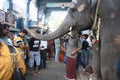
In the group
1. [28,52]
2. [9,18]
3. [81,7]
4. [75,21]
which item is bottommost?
Result: [28,52]

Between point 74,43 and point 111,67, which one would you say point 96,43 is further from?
point 74,43

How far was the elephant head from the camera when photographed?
386 centimetres

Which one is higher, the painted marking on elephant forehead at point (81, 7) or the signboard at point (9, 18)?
the signboard at point (9, 18)

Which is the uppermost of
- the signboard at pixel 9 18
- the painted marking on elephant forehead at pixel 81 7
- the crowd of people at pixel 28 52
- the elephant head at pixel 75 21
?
the signboard at pixel 9 18

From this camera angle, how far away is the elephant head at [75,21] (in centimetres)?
386

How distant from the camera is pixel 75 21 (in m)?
4.02

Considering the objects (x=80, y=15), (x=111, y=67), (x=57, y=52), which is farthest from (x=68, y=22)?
(x=57, y=52)

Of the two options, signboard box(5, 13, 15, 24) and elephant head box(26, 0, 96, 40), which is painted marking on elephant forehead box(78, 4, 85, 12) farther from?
signboard box(5, 13, 15, 24)

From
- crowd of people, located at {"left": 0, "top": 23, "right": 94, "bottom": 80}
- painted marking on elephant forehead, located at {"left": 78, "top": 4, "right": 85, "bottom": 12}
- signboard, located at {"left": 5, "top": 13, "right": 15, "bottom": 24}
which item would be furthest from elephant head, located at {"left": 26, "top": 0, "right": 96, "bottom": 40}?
signboard, located at {"left": 5, "top": 13, "right": 15, "bottom": 24}

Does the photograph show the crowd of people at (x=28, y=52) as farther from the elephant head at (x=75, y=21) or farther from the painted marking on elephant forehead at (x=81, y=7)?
the painted marking on elephant forehead at (x=81, y=7)

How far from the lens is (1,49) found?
569cm

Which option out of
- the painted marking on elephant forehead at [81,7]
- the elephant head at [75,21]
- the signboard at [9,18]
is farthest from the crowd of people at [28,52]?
the signboard at [9,18]

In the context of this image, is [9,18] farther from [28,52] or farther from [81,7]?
[81,7]

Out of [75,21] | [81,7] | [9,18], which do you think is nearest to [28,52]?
[9,18]
